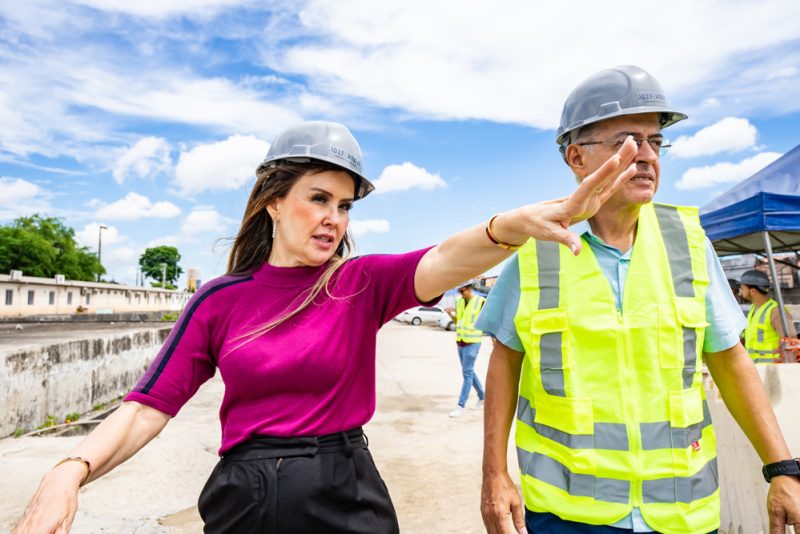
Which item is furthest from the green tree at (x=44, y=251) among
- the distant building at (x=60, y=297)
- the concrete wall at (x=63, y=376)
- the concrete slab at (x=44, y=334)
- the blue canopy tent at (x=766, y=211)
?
the blue canopy tent at (x=766, y=211)

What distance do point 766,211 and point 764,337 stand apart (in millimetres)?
1685

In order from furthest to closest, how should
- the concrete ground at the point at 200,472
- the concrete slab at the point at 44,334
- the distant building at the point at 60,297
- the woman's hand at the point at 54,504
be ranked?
the distant building at the point at 60,297
the concrete slab at the point at 44,334
the concrete ground at the point at 200,472
the woman's hand at the point at 54,504

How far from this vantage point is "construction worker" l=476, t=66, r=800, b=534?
1731 millimetres

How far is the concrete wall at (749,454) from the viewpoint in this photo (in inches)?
126

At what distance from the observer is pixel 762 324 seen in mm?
6973

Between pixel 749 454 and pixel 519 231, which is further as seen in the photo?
pixel 749 454

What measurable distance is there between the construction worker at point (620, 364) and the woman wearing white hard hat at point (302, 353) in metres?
0.45

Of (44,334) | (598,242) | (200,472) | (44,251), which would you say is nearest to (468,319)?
(200,472)

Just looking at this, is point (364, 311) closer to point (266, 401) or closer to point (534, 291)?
point (266, 401)

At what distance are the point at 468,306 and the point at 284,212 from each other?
7515 millimetres

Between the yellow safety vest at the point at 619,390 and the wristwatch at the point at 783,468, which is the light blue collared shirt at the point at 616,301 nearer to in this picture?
the yellow safety vest at the point at 619,390

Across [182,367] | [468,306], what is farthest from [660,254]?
[468,306]

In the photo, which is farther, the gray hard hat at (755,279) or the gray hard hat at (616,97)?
the gray hard hat at (755,279)

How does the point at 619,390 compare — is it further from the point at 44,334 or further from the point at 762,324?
the point at 44,334
